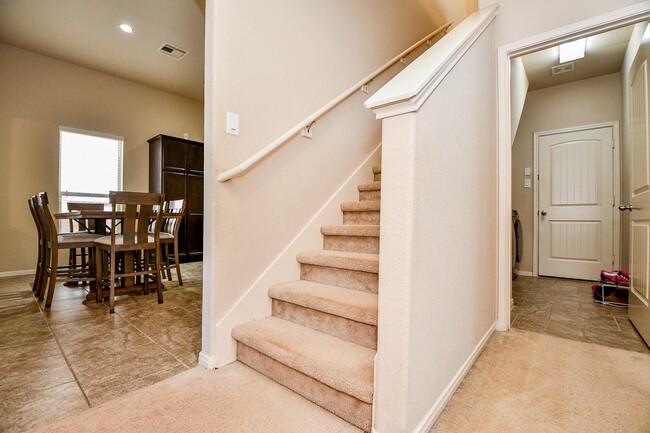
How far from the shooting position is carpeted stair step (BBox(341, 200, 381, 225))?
212cm

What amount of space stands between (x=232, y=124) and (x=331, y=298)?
106 cm

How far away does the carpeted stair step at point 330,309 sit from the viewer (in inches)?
54.6

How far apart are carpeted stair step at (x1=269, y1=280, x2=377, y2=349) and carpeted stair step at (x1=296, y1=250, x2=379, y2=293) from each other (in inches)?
1.8

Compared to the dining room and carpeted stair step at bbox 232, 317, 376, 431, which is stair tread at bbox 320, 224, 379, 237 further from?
the dining room

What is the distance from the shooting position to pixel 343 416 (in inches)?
45.8

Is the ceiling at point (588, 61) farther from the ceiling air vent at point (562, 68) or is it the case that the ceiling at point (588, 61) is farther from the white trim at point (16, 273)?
the white trim at point (16, 273)

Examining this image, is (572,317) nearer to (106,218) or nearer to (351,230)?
Answer: (351,230)

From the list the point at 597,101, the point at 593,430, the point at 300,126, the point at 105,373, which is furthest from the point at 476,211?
the point at 597,101

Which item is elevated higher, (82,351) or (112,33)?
(112,33)

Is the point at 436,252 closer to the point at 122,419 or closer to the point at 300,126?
the point at 300,126

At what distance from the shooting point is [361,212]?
7.31 feet

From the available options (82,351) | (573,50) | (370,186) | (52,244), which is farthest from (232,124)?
(573,50)

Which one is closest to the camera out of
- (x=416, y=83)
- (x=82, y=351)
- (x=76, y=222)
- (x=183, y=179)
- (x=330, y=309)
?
(x=416, y=83)

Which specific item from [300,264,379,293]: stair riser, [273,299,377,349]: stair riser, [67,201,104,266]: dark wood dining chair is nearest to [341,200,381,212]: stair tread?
[300,264,379,293]: stair riser
